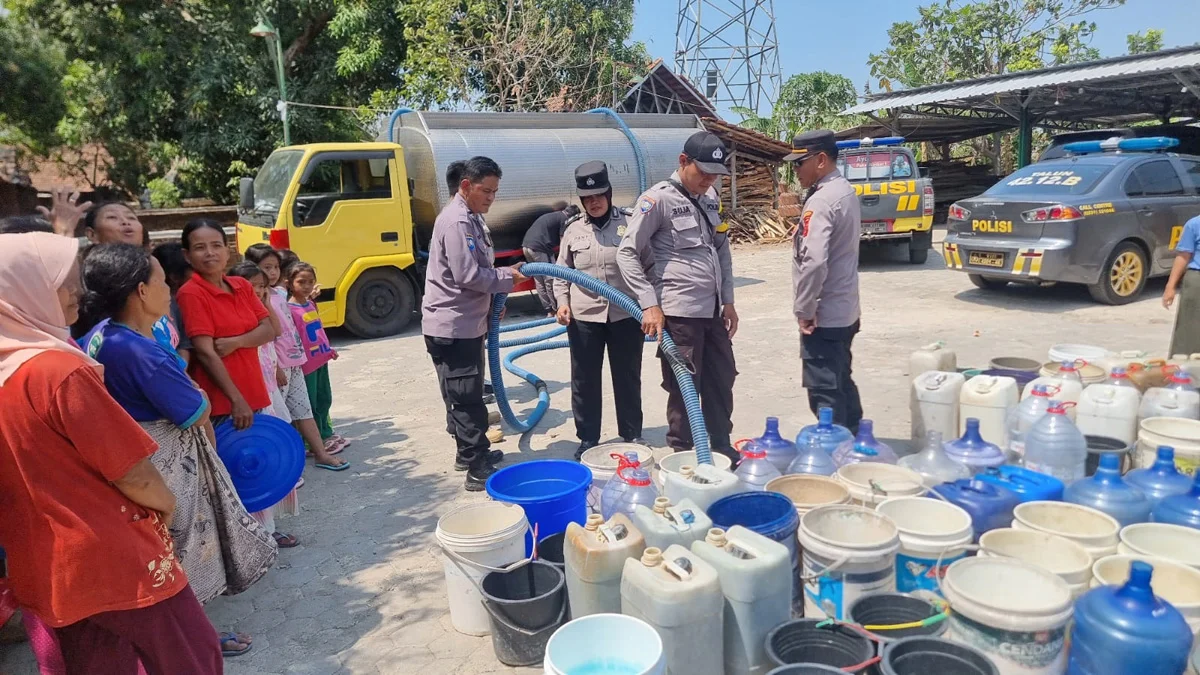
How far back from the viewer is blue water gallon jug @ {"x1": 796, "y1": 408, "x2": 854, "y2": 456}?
11.4 feet

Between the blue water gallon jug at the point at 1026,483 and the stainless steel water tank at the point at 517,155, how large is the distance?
689 cm

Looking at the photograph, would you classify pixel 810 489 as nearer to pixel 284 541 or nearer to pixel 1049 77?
pixel 284 541

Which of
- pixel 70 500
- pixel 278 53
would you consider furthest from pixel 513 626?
pixel 278 53

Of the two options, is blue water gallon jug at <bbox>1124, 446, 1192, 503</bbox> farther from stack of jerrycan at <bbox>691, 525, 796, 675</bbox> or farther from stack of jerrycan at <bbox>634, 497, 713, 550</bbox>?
Result: stack of jerrycan at <bbox>634, 497, 713, 550</bbox>

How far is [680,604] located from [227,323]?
7.87 ft

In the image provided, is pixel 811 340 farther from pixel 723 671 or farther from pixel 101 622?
pixel 101 622

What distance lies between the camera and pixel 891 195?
1170cm

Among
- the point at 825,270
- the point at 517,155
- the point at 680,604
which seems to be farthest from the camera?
the point at 517,155

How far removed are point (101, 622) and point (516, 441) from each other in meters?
3.31

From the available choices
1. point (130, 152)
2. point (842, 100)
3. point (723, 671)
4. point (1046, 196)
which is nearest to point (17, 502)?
point (723, 671)

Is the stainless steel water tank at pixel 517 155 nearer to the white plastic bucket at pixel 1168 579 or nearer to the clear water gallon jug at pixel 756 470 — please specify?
the clear water gallon jug at pixel 756 470

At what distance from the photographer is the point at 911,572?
239 cm

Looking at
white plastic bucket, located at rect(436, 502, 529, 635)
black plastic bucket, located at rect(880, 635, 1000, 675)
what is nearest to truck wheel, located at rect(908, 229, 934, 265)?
white plastic bucket, located at rect(436, 502, 529, 635)

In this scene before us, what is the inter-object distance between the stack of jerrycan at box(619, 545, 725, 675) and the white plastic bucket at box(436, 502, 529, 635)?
0.70 m
